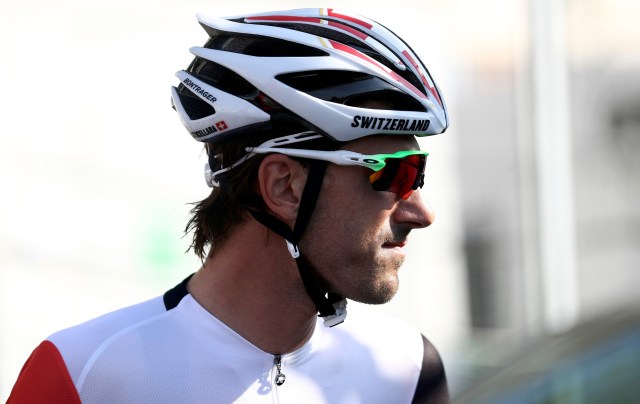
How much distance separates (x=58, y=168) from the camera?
712cm

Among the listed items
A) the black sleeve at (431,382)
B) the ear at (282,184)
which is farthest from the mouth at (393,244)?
the black sleeve at (431,382)

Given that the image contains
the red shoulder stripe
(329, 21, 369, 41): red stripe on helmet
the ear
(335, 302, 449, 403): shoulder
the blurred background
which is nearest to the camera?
the red shoulder stripe

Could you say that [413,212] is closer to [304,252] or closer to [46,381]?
[304,252]

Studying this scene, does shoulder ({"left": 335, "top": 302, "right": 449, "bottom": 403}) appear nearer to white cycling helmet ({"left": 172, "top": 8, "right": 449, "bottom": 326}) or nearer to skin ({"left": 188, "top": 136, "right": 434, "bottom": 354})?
skin ({"left": 188, "top": 136, "right": 434, "bottom": 354})

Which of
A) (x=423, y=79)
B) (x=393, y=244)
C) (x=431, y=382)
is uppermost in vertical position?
(x=423, y=79)

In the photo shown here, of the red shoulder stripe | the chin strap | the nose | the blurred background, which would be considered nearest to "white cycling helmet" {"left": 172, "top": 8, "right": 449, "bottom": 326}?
the chin strap

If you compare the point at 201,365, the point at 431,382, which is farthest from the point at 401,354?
the point at 201,365

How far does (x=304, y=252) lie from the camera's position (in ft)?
9.37

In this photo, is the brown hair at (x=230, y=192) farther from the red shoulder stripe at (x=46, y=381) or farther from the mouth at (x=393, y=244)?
the red shoulder stripe at (x=46, y=381)

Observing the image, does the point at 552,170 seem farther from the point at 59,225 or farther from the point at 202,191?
the point at 59,225

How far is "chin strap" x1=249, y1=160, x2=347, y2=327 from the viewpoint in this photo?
284cm

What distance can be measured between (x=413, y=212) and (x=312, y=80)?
458mm

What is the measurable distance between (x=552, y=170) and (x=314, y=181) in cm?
659

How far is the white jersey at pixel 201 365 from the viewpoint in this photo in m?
2.82
